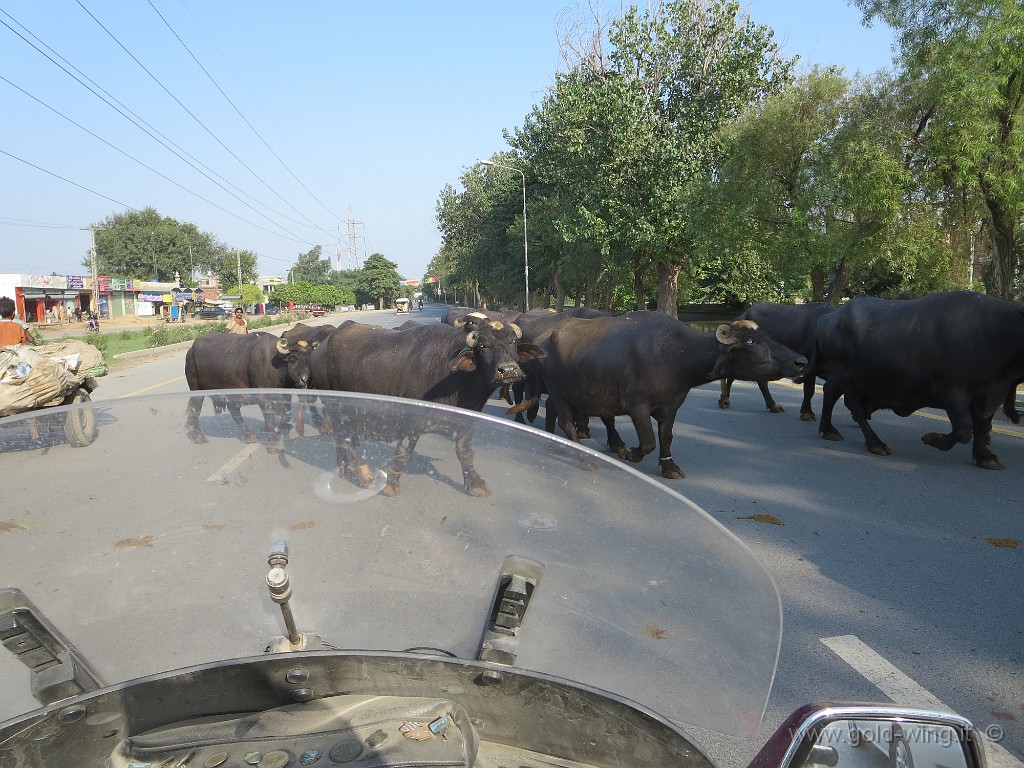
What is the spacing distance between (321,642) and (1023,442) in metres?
10.0

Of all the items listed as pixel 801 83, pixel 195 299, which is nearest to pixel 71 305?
pixel 195 299

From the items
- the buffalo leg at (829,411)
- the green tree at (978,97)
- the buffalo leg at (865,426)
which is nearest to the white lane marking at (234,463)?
the buffalo leg at (865,426)

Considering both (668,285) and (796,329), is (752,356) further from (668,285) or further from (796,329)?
(668,285)

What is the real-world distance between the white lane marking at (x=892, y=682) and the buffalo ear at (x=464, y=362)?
3910 mm

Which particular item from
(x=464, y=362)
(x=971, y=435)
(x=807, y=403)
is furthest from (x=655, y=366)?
(x=807, y=403)

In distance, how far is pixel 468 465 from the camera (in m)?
1.88

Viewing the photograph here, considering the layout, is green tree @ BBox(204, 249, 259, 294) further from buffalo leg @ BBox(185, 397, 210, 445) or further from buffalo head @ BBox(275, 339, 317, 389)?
buffalo leg @ BBox(185, 397, 210, 445)

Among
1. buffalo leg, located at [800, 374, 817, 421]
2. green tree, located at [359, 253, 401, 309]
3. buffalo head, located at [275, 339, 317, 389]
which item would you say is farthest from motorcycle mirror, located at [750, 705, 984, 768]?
green tree, located at [359, 253, 401, 309]

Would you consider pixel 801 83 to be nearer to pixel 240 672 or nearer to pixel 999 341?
pixel 999 341

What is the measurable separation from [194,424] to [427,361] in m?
6.11

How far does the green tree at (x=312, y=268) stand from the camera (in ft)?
567

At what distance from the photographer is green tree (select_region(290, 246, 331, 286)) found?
17288 cm

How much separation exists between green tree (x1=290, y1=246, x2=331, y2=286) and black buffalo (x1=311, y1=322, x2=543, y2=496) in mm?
167333

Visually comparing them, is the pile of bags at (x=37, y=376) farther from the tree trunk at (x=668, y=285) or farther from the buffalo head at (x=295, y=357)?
the tree trunk at (x=668, y=285)
